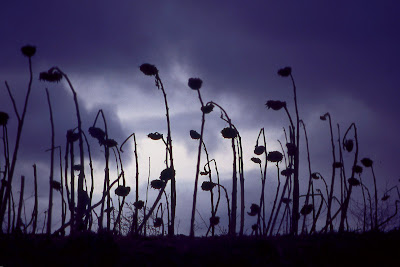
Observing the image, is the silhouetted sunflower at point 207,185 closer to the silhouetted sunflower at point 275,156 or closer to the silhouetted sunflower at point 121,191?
the silhouetted sunflower at point 275,156

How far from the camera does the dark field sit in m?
2.84

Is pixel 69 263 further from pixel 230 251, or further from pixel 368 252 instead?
pixel 368 252

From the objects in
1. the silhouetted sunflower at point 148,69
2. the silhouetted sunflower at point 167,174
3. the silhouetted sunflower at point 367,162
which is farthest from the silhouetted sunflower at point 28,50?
the silhouetted sunflower at point 367,162

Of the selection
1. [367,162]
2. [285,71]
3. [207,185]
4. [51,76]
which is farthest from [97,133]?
[367,162]

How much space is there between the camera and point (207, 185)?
5.95 m

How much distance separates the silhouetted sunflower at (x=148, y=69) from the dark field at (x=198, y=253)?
7.03 feet

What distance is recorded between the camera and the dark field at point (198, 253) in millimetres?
2843

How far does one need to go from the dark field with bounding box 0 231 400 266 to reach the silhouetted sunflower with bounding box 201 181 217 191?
90.7 inches

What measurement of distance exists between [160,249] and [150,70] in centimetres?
240

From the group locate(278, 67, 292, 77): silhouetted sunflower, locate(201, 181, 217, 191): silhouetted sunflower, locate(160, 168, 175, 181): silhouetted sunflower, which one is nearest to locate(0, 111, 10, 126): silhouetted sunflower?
locate(160, 168, 175, 181): silhouetted sunflower

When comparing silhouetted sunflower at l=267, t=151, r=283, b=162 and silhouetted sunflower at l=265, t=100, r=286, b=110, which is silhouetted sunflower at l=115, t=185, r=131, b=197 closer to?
silhouetted sunflower at l=267, t=151, r=283, b=162

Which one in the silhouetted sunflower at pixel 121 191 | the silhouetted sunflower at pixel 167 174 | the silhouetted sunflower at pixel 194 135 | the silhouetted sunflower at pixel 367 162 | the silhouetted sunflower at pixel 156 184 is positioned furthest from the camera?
the silhouetted sunflower at pixel 367 162

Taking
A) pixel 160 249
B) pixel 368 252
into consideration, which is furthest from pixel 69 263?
pixel 368 252

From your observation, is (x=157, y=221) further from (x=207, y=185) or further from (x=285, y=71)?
(x=285, y=71)
